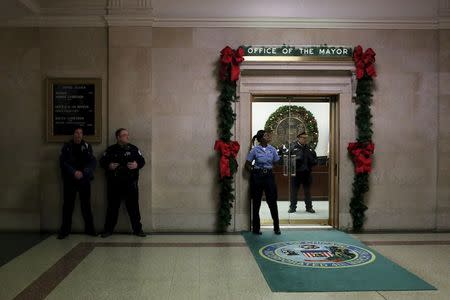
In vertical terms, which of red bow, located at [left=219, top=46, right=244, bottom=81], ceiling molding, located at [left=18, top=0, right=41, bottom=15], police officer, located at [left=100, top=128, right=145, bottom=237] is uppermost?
ceiling molding, located at [left=18, top=0, right=41, bottom=15]

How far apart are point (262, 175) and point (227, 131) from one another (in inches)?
35.6

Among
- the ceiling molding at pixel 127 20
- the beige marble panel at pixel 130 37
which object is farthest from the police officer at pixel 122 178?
the ceiling molding at pixel 127 20

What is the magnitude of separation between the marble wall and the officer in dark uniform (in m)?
0.36

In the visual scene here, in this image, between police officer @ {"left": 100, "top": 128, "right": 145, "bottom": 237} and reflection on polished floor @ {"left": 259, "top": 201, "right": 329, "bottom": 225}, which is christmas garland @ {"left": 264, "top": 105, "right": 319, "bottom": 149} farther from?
police officer @ {"left": 100, "top": 128, "right": 145, "bottom": 237}

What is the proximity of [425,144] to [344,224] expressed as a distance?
1.91 meters

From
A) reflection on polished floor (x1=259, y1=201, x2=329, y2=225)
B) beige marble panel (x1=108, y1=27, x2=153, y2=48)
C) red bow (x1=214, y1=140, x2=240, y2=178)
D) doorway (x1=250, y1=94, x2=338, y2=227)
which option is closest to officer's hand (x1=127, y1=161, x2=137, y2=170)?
red bow (x1=214, y1=140, x2=240, y2=178)

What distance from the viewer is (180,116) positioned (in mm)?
7801

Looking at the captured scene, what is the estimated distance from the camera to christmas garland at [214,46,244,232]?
7.61 m

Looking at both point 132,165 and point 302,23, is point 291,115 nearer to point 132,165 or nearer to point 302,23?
point 302,23

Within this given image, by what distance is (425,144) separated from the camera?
7.98 meters

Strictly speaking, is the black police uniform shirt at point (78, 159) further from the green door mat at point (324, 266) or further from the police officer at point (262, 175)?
the green door mat at point (324, 266)

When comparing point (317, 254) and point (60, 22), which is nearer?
point (317, 254)

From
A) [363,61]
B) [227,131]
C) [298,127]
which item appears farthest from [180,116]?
[363,61]

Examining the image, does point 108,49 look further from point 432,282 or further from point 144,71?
point 432,282
